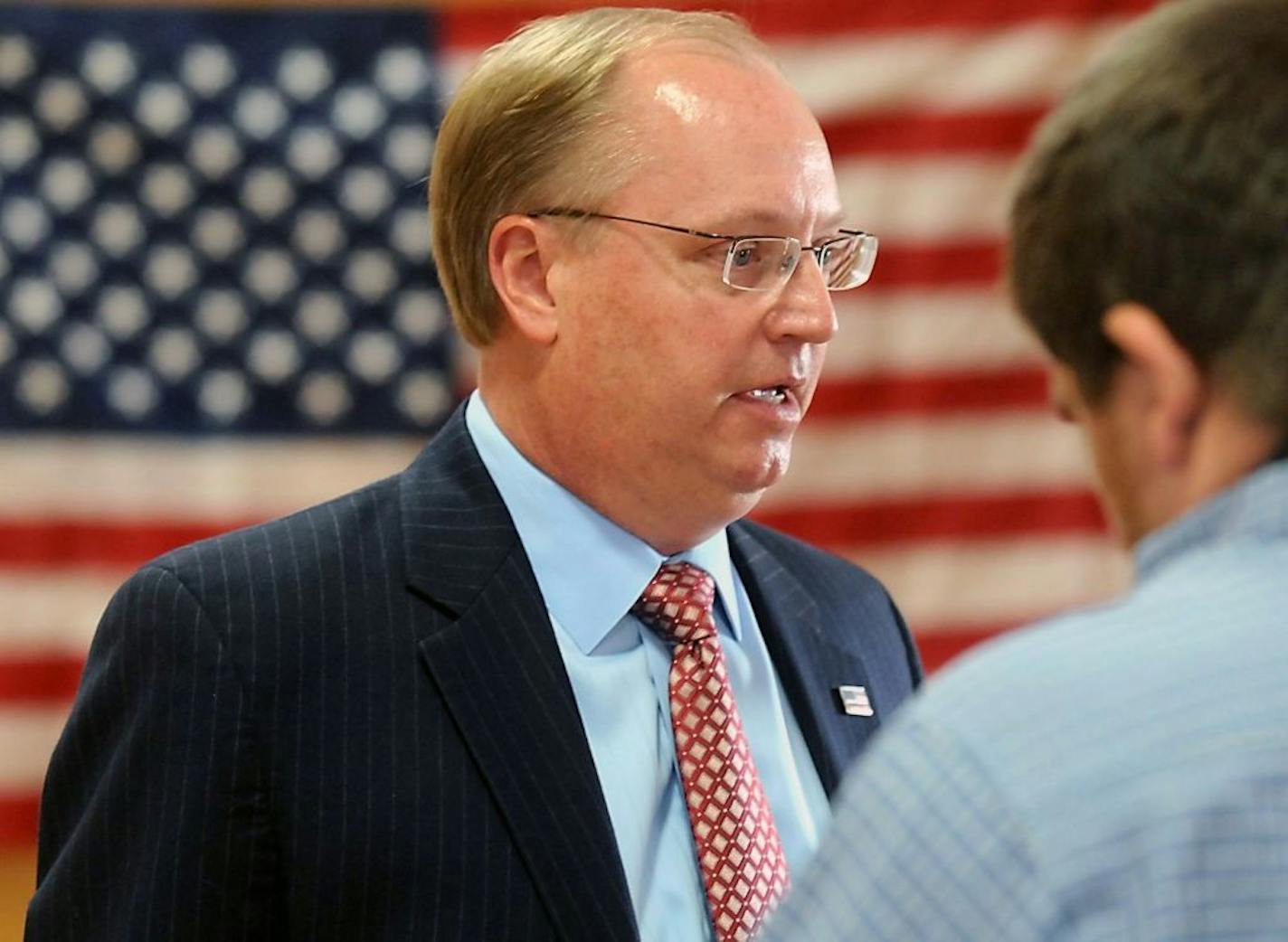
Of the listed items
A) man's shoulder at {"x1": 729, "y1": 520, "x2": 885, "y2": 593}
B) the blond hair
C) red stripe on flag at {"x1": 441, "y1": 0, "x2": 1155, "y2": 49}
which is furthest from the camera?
red stripe on flag at {"x1": 441, "y1": 0, "x2": 1155, "y2": 49}

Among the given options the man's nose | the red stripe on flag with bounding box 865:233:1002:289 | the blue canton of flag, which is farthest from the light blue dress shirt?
the red stripe on flag with bounding box 865:233:1002:289

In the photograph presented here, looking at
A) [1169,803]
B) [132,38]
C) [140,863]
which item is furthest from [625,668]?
[132,38]

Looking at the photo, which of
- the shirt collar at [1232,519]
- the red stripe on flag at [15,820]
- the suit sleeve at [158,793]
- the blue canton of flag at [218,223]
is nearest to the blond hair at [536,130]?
the suit sleeve at [158,793]

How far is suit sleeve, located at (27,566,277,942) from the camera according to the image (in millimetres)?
1636

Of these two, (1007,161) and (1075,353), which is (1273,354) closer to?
(1075,353)

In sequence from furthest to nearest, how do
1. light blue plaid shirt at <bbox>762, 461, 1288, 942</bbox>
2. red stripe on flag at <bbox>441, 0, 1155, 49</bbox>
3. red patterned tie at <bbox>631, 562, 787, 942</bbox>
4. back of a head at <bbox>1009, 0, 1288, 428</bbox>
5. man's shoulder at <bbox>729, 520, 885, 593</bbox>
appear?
red stripe on flag at <bbox>441, 0, 1155, 49</bbox> → man's shoulder at <bbox>729, 520, 885, 593</bbox> → red patterned tie at <bbox>631, 562, 787, 942</bbox> → back of a head at <bbox>1009, 0, 1288, 428</bbox> → light blue plaid shirt at <bbox>762, 461, 1288, 942</bbox>

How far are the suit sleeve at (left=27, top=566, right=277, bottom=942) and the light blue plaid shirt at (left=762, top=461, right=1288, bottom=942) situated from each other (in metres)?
0.81

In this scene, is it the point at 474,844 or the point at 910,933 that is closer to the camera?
the point at 910,933

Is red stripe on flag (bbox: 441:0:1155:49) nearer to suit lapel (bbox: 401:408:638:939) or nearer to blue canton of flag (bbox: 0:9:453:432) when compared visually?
blue canton of flag (bbox: 0:9:453:432)

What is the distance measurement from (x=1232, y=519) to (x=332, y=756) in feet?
3.18

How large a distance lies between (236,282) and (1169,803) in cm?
275

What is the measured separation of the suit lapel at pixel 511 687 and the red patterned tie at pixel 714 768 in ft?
0.33

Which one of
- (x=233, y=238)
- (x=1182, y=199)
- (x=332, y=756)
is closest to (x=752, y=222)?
(x=332, y=756)

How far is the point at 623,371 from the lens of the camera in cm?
191
